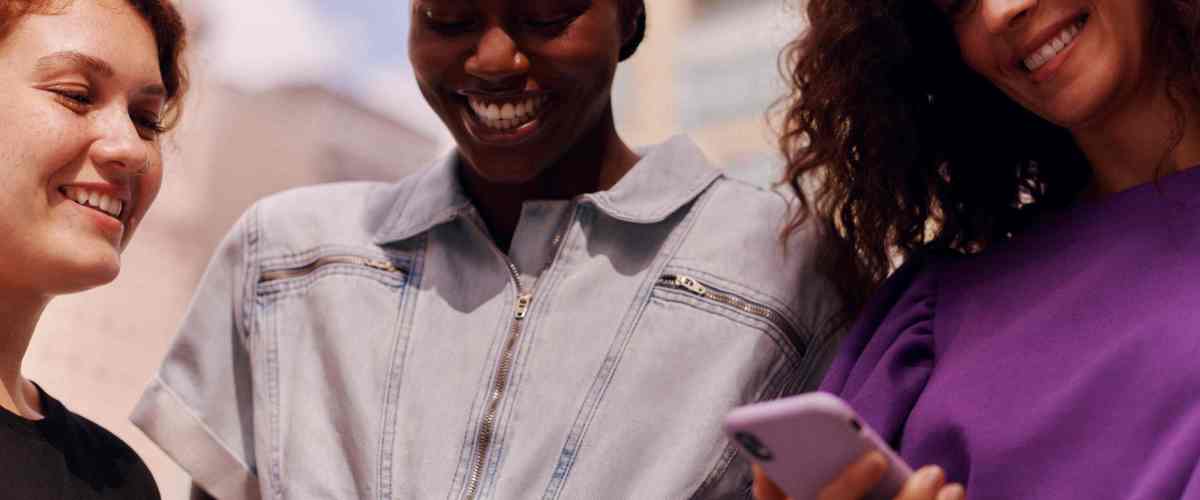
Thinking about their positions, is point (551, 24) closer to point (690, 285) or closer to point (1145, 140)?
point (690, 285)

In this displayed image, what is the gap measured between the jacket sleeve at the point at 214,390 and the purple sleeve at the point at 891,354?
727 millimetres

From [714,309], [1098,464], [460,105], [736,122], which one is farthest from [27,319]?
[736,122]

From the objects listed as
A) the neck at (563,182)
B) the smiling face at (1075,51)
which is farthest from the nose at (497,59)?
the smiling face at (1075,51)

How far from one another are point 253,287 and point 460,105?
1.19 ft

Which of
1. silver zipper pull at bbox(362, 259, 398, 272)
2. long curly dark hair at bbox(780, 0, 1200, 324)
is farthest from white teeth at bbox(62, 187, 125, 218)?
long curly dark hair at bbox(780, 0, 1200, 324)

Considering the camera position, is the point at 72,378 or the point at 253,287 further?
the point at 72,378

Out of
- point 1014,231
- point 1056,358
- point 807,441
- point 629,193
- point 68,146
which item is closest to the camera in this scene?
point 807,441

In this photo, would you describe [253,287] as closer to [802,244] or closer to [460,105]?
[460,105]

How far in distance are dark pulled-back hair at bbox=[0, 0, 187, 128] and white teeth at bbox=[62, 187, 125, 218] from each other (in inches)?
7.5

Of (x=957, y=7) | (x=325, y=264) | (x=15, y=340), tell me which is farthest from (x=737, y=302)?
(x=15, y=340)

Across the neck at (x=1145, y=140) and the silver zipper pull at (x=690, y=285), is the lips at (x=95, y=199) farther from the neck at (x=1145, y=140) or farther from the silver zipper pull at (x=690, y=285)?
the neck at (x=1145, y=140)

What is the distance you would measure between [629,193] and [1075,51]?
55 cm

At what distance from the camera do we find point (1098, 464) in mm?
1279

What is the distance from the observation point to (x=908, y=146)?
64.8 inches
